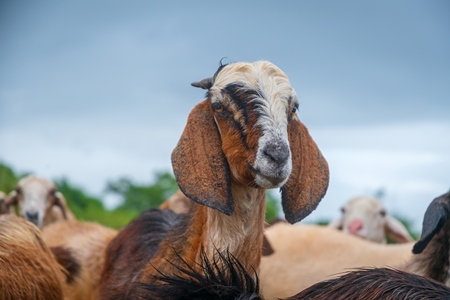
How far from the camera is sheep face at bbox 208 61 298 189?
4172 mm

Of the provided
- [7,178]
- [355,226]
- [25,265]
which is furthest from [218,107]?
[7,178]

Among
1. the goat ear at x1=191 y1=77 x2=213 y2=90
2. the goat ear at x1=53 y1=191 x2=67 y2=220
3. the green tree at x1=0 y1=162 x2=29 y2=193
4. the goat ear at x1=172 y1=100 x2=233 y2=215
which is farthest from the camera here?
the green tree at x1=0 y1=162 x2=29 y2=193

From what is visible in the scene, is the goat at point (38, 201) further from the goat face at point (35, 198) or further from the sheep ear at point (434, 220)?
the sheep ear at point (434, 220)

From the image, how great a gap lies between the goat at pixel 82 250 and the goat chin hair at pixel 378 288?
327cm

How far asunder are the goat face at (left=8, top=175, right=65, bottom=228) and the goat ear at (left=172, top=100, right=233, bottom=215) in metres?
5.80

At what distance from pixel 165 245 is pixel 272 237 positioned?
4.95 metres

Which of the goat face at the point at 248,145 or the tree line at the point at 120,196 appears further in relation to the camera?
the tree line at the point at 120,196

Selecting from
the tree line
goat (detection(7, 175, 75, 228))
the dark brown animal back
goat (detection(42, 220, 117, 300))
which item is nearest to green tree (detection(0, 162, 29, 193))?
the tree line

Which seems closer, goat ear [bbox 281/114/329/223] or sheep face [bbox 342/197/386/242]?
goat ear [bbox 281/114/329/223]

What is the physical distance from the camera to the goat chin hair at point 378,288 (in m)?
3.29

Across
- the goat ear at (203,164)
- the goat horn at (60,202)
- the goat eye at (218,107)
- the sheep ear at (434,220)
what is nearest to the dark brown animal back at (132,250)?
the goat ear at (203,164)

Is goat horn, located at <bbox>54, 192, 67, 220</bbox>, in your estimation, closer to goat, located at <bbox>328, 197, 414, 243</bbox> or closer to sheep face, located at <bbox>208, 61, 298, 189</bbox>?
goat, located at <bbox>328, 197, 414, 243</bbox>

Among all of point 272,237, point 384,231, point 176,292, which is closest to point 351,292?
point 176,292

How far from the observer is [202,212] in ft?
15.9
